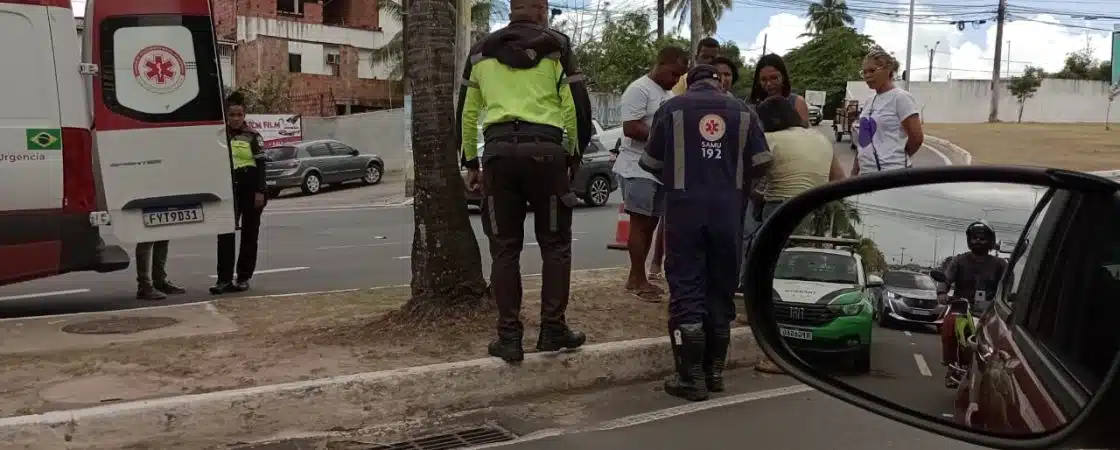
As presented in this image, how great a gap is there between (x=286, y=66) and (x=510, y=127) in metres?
36.4

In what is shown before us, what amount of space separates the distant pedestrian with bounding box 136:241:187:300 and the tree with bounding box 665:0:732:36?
131 ft

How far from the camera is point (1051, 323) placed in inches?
68.2

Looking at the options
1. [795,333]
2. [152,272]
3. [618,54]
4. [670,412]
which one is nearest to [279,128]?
[618,54]

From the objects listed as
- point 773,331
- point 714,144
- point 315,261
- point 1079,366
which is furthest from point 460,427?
point 315,261

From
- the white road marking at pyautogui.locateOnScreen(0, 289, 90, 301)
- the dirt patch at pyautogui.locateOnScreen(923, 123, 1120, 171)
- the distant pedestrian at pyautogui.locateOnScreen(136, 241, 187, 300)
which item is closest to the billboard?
the dirt patch at pyautogui.locateOnScreen(923, 123, 1120, 171)

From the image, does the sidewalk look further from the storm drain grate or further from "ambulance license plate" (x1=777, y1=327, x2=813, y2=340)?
"ambulance license plate" (x1=777, y1=327, x2=813, y2=340)

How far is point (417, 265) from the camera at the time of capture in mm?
5598

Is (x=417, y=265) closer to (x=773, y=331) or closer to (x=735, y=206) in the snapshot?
(x=735, y=206)

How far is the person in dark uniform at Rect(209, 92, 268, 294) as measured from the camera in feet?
25.5

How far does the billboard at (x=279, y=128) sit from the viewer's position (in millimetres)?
28956

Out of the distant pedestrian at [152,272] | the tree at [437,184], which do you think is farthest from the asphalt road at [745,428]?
the distant pedestrian at [152,272]

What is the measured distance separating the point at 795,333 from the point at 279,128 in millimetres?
28828

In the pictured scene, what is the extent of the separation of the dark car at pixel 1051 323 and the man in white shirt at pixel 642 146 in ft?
14.4

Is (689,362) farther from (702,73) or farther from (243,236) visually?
(243,236)
